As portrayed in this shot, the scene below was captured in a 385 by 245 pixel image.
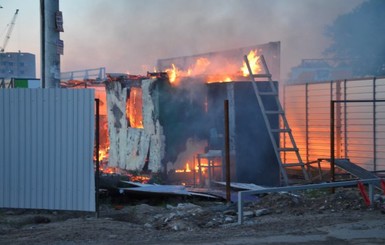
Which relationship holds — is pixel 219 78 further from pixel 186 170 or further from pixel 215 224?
pixel 215 224

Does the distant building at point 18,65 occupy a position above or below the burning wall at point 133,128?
above

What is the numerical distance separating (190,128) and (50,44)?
4503mm

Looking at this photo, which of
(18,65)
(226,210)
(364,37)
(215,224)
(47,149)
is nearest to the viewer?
(215,224)

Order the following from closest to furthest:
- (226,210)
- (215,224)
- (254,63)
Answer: (215,224), (226,210), (254,63)

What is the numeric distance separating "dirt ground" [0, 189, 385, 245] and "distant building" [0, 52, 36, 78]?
129 ft

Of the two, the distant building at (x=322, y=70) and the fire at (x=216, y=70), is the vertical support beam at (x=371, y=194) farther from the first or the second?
the distant building at (x=322, y=70)

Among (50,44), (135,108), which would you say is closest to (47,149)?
(50,44)

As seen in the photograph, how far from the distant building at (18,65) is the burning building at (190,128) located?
33.6m

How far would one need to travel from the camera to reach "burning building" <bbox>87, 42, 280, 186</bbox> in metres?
12.1

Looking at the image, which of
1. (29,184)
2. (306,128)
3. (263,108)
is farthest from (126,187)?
(306,128)

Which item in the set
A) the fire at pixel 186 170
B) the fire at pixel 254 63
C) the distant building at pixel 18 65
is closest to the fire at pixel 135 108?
the fire at pixel 186 170

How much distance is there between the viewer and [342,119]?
1338cm

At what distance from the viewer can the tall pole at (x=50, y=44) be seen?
9.41m

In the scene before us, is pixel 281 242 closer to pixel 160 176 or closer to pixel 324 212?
pixel 324 212
